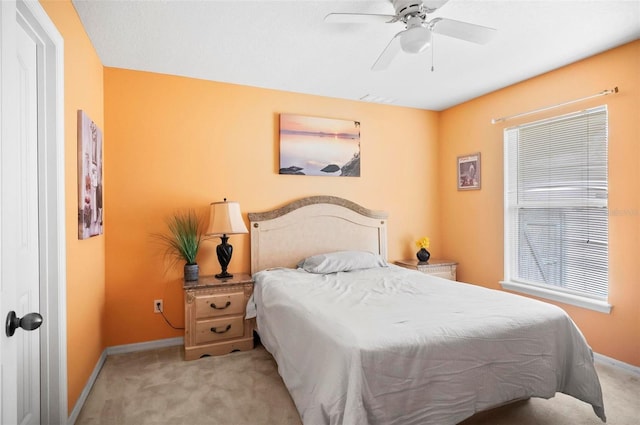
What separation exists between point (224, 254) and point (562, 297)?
3.08 m

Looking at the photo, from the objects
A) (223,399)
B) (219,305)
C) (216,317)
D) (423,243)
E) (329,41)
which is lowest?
(223,399)

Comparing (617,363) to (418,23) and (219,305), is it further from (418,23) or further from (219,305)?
(219,305)

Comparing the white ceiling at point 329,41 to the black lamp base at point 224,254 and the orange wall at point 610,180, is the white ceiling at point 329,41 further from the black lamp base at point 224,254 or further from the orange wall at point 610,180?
the black lamp base at point 224,254

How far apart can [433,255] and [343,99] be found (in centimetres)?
229

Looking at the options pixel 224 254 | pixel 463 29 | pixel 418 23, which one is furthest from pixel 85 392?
pixel 463 29

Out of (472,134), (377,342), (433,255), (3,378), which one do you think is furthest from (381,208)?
(3,378)

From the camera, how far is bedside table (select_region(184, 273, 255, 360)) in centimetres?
291

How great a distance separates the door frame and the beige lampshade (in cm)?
130

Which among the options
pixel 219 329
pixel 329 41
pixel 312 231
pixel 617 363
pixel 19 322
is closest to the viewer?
pixel 19 322

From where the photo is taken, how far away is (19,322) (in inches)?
36.6

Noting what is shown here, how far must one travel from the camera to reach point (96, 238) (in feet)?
8.93

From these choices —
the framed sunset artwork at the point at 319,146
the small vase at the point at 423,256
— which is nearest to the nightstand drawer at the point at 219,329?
the framed sunset artwork at the point at 319,146

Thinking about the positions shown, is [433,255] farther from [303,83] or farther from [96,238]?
[96,238]

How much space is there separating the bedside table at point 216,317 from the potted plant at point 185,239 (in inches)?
6.2
